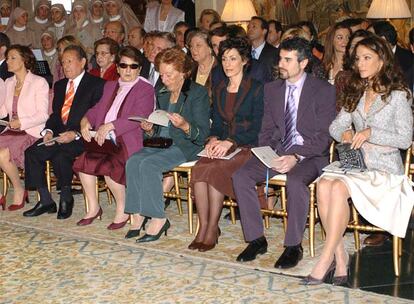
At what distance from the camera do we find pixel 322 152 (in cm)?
623

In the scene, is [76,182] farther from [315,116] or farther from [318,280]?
[318,280]

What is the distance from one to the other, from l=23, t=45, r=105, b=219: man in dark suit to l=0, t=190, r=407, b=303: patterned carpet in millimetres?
429

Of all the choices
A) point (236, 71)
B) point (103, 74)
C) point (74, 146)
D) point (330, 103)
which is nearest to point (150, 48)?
point (103, 74)

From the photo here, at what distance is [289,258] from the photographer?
5969 mm

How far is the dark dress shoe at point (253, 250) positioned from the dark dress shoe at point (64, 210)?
2040 mm

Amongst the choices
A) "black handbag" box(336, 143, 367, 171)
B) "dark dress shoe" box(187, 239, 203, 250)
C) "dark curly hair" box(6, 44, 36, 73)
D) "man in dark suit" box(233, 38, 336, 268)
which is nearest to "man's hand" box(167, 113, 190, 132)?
"man in dark suit" box(233, 38, 336, 268)

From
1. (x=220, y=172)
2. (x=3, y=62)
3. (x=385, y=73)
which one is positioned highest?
(x=3, y=62)

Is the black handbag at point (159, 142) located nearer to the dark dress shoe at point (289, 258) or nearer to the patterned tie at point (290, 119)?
the patterned tie at point (290, 119)

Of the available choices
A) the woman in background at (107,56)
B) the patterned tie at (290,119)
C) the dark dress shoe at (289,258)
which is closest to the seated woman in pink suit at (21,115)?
the woman in background at (107,56)

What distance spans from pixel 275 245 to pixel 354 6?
5.09 meters

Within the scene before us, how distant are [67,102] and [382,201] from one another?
328cm

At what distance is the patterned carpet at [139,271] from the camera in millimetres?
5469

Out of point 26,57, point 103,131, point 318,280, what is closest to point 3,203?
point 26,57

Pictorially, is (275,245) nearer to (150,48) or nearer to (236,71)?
(236,71)
